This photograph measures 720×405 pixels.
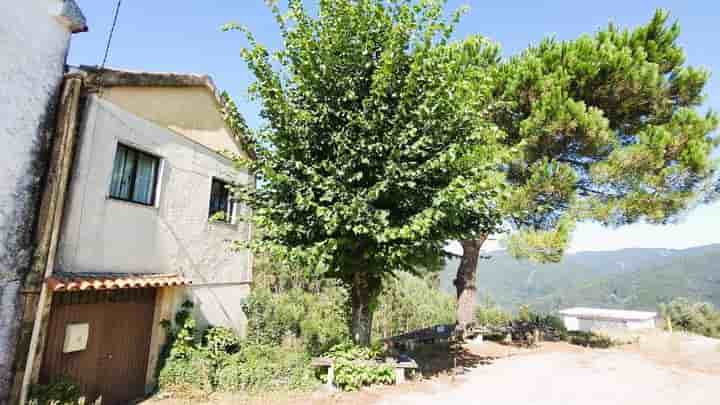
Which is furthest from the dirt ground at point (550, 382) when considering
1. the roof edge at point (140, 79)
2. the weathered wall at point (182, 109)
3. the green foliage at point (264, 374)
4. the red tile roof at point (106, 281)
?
the roof edge at point (140, 79)

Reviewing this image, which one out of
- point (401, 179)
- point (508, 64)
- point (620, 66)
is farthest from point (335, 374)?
point (620, 66)

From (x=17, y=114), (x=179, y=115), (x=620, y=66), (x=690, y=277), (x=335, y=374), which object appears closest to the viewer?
(x=17, y=114)

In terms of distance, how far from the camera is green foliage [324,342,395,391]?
7609mm

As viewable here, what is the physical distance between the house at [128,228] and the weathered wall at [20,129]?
10.2 inches

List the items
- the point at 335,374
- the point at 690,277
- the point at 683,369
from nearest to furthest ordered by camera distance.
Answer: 1. the point at 335,374
2. the point at 683,369
3. the point at 690,277

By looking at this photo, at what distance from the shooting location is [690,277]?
150625mm

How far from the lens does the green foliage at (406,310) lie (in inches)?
713

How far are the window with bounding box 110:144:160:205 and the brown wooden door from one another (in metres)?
2.06

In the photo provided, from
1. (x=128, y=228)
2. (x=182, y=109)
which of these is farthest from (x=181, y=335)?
(x=182, y=109)

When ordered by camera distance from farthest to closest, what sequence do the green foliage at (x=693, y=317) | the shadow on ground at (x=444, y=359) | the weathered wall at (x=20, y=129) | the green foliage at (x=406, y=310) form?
the green foliage at (x=693, y=317) < the green foliage at (x=406, y=310) < the shadow on ground at (x=444, y=359) < the weathered wall at (x=20, y=129)

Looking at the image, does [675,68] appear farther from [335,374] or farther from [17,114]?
[17,114]

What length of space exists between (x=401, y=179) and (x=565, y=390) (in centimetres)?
556

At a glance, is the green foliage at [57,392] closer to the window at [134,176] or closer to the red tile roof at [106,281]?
the red tile roof at [106,281]

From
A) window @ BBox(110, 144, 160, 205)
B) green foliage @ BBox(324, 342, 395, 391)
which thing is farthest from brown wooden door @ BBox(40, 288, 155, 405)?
green foliage @ BBox(324, 342, 395, 391)
